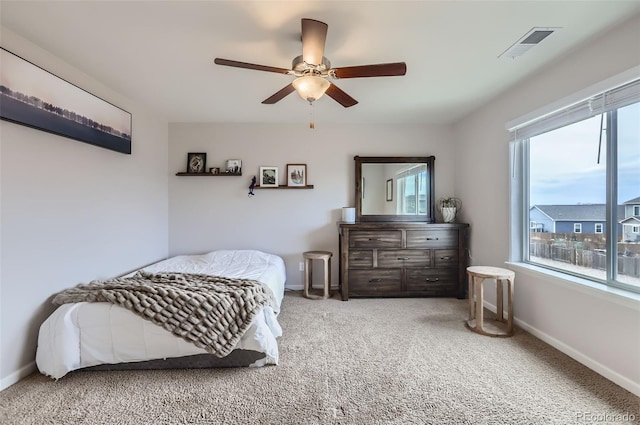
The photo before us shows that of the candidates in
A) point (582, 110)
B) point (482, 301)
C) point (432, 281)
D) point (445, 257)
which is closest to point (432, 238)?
point (445, 257)

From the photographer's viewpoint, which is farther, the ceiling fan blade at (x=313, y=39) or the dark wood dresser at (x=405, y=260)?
the dark wood dresser at (x=405, y=260)

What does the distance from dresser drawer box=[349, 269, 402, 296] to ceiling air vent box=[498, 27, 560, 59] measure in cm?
251

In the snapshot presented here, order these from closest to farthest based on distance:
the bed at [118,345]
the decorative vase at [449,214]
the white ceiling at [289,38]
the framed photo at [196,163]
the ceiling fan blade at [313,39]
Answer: the ceiling fan blade at [313,39]
the white ceiling at [289,38]
the bed at [118,345]
the decorative vase at [449,214]
the framed photo at [196,163]

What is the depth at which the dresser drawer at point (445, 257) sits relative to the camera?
3.63 metres

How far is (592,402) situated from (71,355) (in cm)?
338

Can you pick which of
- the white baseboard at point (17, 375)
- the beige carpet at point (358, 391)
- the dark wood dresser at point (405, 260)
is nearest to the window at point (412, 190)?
the dark wood dresser at point (405, 260)

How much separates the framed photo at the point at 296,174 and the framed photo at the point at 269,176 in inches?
7.4

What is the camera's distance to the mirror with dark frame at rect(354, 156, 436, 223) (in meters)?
3.99

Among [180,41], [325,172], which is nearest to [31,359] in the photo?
[180,41]

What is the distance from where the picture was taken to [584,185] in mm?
2213

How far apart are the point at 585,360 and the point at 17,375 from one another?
407cm

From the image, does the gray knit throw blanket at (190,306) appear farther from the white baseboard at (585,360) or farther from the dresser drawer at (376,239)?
the white baseboard at (585,360)

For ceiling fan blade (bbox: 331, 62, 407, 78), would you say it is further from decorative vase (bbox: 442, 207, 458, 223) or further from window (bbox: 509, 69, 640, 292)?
decorative vase (bbox: 442, 207, 458, 223)

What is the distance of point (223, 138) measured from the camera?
3.99 meters
